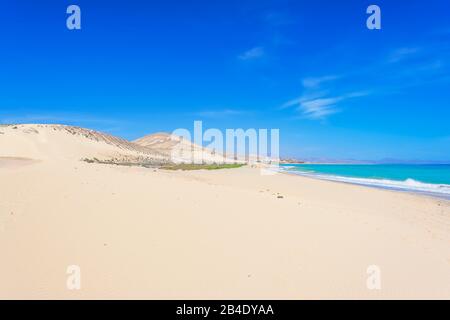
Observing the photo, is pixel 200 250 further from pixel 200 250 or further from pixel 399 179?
pixel 399 179

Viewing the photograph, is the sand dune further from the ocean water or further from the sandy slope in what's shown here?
the sandy slope

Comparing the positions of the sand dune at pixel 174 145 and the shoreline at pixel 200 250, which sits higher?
the sand dune at pixel 174 145

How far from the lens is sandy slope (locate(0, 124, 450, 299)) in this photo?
4.01 meters

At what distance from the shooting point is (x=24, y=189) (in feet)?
27.7

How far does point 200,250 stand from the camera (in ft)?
16.7

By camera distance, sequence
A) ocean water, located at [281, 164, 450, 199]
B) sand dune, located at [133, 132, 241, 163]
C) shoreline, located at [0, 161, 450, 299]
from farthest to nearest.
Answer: sand dune, located at [133, 132, 241, 163]
ocean water, located at [281, 164, 450, 199]
shoreline, located at [0, 161, 450, 299]

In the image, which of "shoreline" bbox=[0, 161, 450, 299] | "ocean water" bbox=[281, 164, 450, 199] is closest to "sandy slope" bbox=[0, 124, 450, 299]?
"shoreline" bbox=[0, 161, 450, 299]

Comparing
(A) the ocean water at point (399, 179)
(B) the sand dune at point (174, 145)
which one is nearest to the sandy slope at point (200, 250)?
(A) the ocean water at point (399, 179)

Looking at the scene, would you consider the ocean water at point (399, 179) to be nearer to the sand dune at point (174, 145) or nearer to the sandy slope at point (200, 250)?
the sandy slope at point (200, 250)

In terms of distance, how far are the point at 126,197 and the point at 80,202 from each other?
1165 millimetres

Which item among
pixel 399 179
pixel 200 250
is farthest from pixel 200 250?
pixel 399 179

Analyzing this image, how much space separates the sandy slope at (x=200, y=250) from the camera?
401cm
